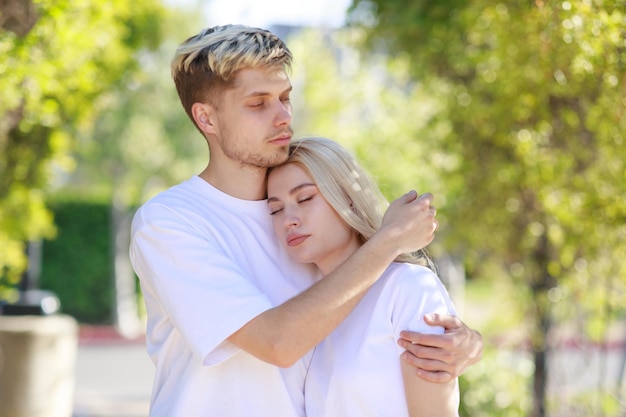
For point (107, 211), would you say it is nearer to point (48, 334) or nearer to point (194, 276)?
point (48, 334)

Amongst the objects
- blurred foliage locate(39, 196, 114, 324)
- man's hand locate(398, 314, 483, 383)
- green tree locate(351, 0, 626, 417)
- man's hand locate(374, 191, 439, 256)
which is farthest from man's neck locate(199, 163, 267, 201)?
blurred foliage locate(39, 196, 114, 324)

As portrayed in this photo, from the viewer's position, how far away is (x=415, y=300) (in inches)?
104

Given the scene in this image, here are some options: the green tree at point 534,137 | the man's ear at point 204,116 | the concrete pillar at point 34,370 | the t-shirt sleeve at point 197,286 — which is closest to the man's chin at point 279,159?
the man's ear at point 204,116

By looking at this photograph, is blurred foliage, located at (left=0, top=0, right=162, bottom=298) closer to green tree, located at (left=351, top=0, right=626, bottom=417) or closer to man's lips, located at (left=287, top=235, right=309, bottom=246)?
green tree, located at (left=351, top=0, right=626, bottom=417)

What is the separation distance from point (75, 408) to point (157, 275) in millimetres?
8832

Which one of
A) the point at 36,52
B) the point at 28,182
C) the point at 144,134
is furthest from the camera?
the point at 144,134

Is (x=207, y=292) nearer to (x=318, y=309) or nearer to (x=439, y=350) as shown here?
(x=318, y=309)

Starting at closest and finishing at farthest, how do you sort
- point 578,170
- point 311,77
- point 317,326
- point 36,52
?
point 317,326 → point 36,52 → point 578,170 → point 311,77

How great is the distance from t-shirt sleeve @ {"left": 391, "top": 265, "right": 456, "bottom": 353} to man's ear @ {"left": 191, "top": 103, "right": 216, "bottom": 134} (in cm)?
77

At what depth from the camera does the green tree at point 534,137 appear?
4258mm

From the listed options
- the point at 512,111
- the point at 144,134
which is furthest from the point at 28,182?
the point at 144,134

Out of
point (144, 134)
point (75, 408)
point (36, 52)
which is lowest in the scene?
point (75, 408)

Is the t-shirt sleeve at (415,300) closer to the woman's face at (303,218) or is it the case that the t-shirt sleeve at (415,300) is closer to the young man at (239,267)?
the young man at (239,267)

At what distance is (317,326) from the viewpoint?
244 centimetres
